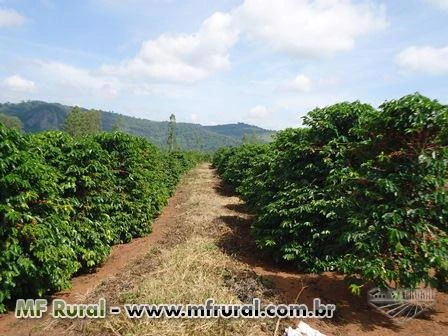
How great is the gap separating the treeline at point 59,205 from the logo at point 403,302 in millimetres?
5460

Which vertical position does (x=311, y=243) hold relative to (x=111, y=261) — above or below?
above

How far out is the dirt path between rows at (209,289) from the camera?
515 cm

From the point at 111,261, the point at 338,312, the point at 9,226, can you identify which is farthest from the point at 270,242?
the point at 9,226

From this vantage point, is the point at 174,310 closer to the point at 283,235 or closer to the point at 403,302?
the point at 283,235

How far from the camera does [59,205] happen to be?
641 cm

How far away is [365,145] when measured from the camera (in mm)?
6301

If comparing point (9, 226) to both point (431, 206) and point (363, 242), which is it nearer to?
point (363, 242)

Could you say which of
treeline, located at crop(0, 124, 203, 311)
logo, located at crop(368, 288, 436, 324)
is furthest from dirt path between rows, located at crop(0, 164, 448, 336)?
treeline, located at crop(0, 124, 203, 311)

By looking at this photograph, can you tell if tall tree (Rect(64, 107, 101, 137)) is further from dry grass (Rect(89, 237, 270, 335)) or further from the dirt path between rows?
dry grass (Rect(89, 237, 270, 335))

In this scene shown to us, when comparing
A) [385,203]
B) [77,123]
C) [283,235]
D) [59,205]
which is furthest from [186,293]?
[77,123]

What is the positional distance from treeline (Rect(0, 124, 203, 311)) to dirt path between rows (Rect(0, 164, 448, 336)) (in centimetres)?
59

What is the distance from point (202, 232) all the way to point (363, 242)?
6.21 metres

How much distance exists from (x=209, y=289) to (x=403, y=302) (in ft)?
10.5

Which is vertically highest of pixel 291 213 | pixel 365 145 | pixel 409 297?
pixel 365 145
